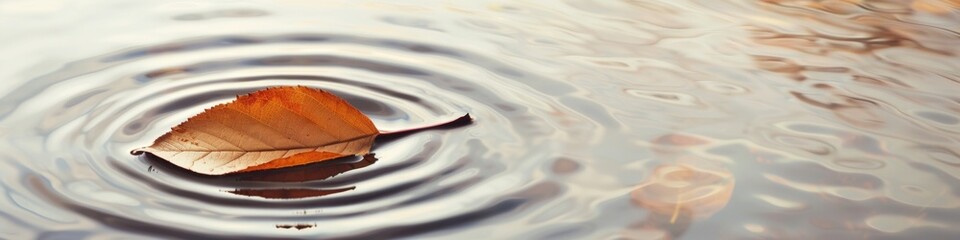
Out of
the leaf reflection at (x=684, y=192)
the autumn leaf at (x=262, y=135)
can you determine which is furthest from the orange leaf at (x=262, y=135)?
the leaf reflection at (x=684, y=192)

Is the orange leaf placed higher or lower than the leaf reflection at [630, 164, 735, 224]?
higher

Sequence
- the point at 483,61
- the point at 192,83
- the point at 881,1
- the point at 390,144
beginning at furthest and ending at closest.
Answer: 1. the point at 881,1
2. the point at 483,61
3. the point at 192,83
4. the point at 390,144

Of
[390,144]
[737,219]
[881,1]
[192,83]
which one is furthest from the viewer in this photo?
[881,1]

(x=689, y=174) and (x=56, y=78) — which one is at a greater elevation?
(x=56, y=78)

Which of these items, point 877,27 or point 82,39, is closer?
point 82,39

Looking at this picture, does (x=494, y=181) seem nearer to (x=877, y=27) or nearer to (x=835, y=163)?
(x=835, y=163)

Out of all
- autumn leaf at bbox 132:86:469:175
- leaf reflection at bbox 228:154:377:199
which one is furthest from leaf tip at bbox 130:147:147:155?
leaf reflection at bbox 228:154:377:199

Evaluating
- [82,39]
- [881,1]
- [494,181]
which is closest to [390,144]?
[494,181]

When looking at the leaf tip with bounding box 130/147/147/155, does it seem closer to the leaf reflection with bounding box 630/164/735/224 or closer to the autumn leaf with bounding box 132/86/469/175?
the autumn leaf with bounding box 132/86/469/175

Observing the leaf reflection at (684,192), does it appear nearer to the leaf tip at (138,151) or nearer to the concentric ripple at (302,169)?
the concentric ripple at (302,169)
